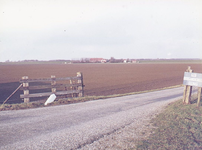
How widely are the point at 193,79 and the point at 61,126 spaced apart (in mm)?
6288

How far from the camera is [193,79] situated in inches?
342

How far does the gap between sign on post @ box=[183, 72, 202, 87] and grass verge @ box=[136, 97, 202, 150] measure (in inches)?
54.9

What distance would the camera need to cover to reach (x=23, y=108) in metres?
8.23

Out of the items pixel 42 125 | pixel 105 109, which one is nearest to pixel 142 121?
pixel 105 109

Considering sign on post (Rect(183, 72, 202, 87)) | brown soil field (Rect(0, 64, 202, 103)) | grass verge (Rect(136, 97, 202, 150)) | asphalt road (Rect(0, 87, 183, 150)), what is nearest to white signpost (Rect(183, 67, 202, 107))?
sign on post (Rect(183, 72, 202, 87))

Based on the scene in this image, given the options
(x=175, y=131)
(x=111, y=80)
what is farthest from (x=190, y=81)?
(x=111, y=80)

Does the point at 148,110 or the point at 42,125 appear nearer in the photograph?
the point at 42,125

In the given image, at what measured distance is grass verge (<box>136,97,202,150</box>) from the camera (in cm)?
446

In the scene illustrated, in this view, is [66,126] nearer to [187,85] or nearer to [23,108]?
[23,108]

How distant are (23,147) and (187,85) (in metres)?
7.79

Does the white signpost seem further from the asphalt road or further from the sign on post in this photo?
the asphalt road

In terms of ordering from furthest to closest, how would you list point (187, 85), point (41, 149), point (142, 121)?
point (187, 85), point (142, 121), point (41, 149)

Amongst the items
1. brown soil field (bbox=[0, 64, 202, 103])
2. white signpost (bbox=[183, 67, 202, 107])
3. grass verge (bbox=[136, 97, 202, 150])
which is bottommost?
brown soil field (bbox=[0, 64, 202, 103])

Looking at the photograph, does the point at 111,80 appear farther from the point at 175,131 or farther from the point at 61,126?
the point at 175,131
